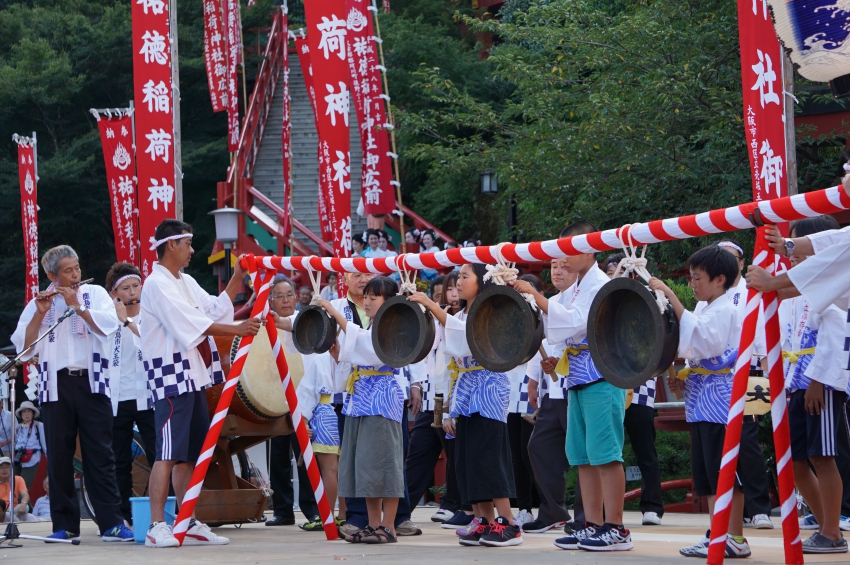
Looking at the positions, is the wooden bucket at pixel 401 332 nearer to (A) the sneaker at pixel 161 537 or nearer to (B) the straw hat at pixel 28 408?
(A) the sneaker at pixel 161 537

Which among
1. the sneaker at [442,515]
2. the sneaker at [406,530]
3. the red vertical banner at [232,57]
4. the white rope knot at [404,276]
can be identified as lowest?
the sneaker at [442,515]

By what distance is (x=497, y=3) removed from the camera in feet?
78.3

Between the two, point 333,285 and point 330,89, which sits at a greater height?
point 330,89

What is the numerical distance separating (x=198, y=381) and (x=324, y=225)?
8.13m

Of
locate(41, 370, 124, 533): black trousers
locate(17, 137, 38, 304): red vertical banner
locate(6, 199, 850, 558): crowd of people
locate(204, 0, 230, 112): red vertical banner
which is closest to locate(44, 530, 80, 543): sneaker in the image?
locate(6, 199, 850, 558): crowd of people

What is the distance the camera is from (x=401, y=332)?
6.82 meters

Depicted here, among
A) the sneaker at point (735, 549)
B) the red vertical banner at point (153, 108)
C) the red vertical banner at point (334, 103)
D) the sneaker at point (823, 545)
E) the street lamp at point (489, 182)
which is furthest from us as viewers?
the street lamp at point (489, 182)

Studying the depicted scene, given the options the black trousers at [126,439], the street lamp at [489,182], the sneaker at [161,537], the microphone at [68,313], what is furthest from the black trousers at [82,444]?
the street lamp at [489,182]

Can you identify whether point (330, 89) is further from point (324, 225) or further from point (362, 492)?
point (362, 492)

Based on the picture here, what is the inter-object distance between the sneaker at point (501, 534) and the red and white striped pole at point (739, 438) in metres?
1.79

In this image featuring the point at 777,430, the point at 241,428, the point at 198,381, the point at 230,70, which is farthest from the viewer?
the point at 230,70

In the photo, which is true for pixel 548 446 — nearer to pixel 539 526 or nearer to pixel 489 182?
pixel 539 526

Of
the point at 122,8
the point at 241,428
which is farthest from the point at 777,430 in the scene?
the point at 122,8

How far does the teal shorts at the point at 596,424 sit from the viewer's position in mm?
6039
